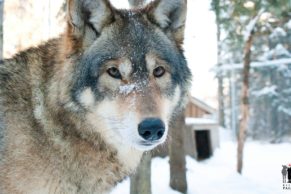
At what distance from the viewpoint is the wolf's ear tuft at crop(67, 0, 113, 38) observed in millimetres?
3293

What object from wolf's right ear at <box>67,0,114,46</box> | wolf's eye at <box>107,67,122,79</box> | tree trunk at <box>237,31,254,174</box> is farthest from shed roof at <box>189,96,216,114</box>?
wolf's eye at <box>107,67,122,79</box>

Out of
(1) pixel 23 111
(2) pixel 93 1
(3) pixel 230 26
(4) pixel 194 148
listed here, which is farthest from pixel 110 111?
(4) pixel 194 148

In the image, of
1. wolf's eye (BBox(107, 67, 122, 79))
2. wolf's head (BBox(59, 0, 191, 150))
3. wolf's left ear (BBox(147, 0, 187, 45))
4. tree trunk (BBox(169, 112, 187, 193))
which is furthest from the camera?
tree trunk (BBox(169, 112, 187, 193))

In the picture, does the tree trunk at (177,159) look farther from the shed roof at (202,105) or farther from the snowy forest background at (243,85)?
the shed roof at (202,105)

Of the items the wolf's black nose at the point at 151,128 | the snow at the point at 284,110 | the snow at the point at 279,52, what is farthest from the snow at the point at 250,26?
the wolf's black nose at the point at 151,128

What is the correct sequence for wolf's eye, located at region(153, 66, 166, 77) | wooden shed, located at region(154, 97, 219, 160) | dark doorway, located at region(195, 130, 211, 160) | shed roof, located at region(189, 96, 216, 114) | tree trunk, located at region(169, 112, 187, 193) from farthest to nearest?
shed roof, located at region(189, 96, 216, 114), dark doorway, located at region(195, 130, 211, 160), wooden shed, located at region(154, 97, 219, 160), tree trunk, located at region(169, 112, 187, 193), wolf's eye, located at region(153, 66, 166, 77)

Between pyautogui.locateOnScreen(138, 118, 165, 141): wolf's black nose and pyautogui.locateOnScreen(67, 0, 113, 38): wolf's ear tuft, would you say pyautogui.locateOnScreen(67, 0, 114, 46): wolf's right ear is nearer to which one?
pyautogui.locateOnScreen(67, 0, 113, 38): wolf's ear tuft

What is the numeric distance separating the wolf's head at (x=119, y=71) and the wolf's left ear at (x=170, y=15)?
0.14 m

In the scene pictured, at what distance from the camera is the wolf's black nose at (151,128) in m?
2.85

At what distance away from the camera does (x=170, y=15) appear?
382cm

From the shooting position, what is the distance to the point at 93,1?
3307mm

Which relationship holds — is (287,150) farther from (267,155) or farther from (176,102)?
(176,102)

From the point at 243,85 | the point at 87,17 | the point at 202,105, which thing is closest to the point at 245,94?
the point at 243,85

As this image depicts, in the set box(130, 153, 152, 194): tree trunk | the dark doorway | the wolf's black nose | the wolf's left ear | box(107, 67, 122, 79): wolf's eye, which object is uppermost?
the wolf's left ear
